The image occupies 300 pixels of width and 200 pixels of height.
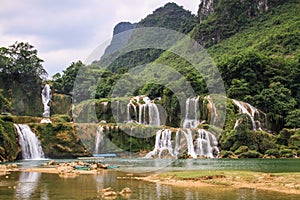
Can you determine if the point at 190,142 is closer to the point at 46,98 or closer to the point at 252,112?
the point at 252,112

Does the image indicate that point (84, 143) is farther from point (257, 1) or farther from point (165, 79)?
point (257, 1)

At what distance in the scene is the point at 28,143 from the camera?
3781 centimetres

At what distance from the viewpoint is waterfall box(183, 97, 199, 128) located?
47.8 metres

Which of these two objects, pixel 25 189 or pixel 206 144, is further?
pixel 206 144

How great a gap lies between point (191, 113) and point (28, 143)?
19915 mm

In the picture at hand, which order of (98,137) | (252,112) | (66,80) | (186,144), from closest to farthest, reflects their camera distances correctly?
(186,144) → (98,137) → (252,112) → (66,80)

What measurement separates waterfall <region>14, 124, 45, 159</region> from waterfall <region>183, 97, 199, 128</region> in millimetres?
18017

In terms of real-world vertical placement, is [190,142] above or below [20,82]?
below

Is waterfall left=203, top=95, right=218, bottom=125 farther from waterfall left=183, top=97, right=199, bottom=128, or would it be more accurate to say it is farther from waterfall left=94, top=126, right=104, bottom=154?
waterfall left=94, top=126, right=104, bottom=154

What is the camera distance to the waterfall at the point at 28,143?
37188 mm

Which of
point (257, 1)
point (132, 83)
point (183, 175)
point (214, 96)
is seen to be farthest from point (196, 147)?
point (257, 1)

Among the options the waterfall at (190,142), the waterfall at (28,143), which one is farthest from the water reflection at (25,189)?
the waterfall at (190,142)

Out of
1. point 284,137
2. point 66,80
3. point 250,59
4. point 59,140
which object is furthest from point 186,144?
point 66,80

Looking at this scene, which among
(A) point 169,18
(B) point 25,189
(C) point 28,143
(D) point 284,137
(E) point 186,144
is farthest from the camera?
(A) point 169,18
